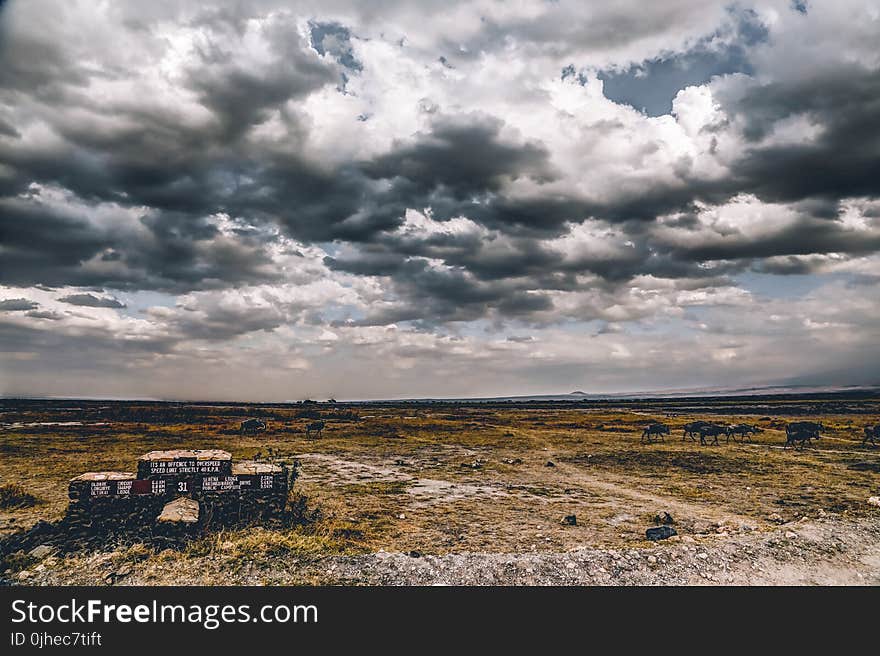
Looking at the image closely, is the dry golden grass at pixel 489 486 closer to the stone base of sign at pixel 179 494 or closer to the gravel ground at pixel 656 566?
the gravel ground at pixel 656 566

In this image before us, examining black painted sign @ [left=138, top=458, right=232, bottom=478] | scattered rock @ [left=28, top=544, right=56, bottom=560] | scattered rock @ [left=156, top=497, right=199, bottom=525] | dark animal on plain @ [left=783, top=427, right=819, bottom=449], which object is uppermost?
black painted sign @ [left=138, top=458, right=232, bottom=478]

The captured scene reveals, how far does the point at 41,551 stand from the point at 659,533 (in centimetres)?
1601

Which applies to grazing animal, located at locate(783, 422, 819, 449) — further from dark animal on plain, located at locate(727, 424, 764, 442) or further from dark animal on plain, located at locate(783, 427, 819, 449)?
dark animal on plain, located at locate(727, 424, 764, 442)

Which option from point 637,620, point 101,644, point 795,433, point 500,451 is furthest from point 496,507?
point 795,433

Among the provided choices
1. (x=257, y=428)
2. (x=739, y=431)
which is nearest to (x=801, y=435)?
(x=739, y=431)

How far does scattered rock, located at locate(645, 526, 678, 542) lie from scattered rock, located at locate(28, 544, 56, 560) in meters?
15.5

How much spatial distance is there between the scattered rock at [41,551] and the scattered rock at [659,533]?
1547 cm

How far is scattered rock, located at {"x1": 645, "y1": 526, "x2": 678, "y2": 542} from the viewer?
12820mm

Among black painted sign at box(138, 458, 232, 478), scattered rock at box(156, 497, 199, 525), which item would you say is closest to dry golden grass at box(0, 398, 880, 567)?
scattered rock at box(156, 497, 199, 525)

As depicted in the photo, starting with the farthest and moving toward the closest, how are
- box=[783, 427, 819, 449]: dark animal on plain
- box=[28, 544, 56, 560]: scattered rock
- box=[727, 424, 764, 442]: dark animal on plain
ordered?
1. box=[727, 424, 764, 442]: dark animal on plain
2. box=[783, 427, 819, 449]: dark animal on plain
3. box=[28, 544, 56, 560]: scattered rock

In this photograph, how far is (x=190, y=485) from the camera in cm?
1418

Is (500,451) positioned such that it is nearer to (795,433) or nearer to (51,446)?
(795,433)

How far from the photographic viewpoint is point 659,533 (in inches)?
510

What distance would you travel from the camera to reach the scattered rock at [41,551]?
36.7ft
